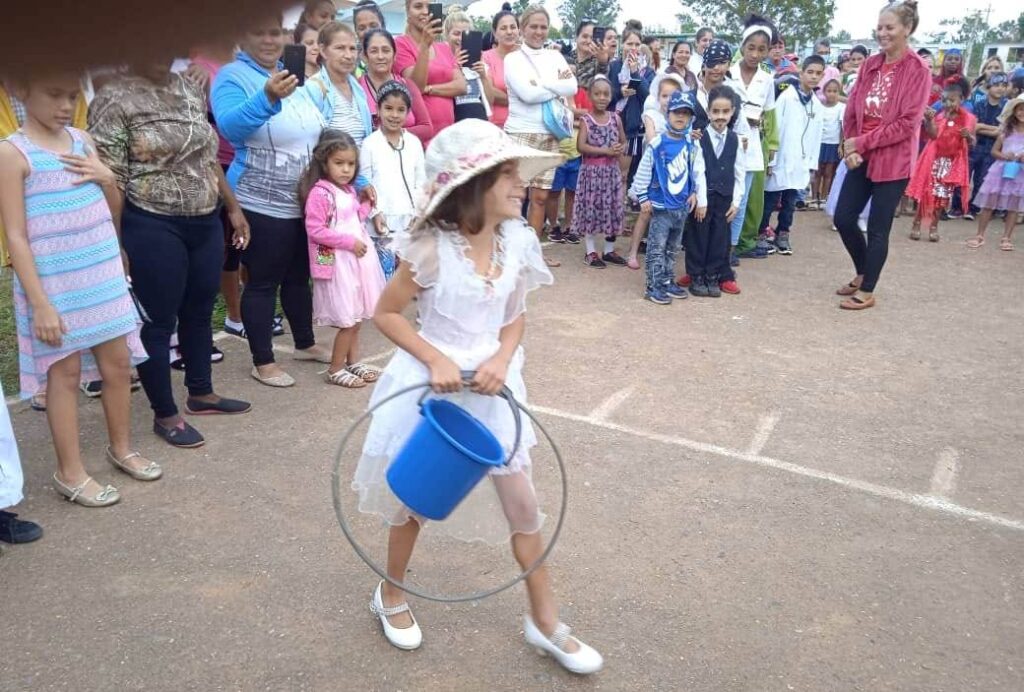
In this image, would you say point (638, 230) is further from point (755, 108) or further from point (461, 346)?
point (461, 346)

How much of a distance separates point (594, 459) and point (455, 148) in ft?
6.10

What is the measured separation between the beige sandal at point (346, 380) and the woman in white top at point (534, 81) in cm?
284

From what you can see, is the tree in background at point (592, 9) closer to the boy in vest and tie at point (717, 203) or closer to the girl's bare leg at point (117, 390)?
the boy in vest and tie at point (717, 203)

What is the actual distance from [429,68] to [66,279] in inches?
138

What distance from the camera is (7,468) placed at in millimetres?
2867

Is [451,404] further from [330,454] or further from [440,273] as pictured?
[330,454]

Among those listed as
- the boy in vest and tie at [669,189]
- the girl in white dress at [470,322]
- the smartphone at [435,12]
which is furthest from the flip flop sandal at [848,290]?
the girl in white dress at [470,322]

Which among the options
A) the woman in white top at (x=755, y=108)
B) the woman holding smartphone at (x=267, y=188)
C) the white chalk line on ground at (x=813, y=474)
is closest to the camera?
the white chalk line on ground at (x=813, y=474)

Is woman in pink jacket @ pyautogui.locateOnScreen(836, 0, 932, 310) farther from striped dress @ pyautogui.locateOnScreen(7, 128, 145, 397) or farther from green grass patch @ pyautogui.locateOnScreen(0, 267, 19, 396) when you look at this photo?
green grass patch @ pyautogui.locateOnScreen(0, 267, 19, 396)

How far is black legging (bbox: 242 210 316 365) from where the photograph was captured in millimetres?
4293

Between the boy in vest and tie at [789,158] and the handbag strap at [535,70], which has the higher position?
the handbag strap at [535,70]

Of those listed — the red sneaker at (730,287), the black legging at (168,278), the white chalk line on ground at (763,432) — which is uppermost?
the black legging at (168,278)

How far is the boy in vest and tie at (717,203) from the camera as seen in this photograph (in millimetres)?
6336

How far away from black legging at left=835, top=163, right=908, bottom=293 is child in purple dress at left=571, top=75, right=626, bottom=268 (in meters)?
1.90
